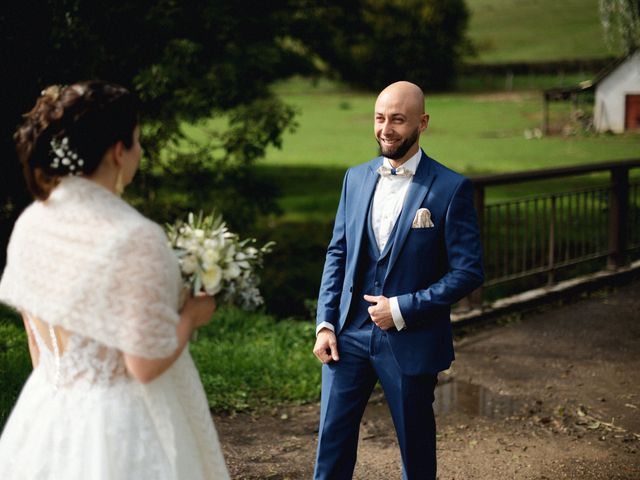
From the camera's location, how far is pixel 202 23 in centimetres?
1018

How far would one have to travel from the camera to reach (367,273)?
3713mm

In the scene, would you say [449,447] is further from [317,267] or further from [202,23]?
[317,267]

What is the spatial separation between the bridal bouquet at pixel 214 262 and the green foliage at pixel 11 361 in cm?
295

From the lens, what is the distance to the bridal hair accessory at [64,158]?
7.73 feet

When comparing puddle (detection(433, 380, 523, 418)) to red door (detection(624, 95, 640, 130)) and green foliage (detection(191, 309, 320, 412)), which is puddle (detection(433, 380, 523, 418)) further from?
red door (detection(624, 95, 640, 130))

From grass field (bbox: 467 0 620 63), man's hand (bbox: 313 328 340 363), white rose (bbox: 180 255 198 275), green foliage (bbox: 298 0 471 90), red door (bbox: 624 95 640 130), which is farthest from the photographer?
grass field (bbox: 467 0 620 63)

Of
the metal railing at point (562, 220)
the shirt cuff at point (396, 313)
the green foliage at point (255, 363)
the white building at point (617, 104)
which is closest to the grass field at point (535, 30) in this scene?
the white building at point (617, 104)

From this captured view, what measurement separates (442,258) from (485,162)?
79.3 feet

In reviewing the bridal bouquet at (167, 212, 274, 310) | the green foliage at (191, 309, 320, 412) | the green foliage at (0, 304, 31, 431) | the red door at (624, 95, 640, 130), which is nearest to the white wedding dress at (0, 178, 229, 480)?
the bridal bouquet at (167, 212, 274, 310)

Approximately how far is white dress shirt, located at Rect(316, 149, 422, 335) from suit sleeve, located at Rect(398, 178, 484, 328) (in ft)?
0.73

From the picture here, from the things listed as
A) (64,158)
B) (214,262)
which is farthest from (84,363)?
(64,158)

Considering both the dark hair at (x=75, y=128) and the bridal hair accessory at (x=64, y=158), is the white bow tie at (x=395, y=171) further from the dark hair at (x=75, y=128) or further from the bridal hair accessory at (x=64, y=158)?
the bridal hair accessory at (x=64, y=158)

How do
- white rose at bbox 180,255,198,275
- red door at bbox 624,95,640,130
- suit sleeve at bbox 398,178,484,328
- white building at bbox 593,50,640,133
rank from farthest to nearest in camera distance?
white building at bbox 593,50,640,133 → red door at bbox 624,95,640,130 → suit sleeve at bbox 398,178,484,328 → white rose at bbox 180,255,198,275

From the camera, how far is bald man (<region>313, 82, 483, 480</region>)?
11.7 feet
